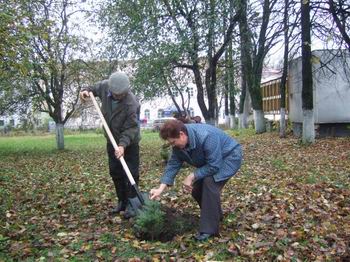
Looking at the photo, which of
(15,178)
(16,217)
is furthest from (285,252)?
(15,178)

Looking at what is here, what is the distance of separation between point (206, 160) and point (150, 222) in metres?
0.94

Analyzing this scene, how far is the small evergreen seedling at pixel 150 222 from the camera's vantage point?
497cm

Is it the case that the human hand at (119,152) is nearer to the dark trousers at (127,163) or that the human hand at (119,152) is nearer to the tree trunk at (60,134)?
the dark trousers at (127,163)

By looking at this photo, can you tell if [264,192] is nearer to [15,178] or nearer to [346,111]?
[15,178]

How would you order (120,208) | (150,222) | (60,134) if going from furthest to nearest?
1. (60,134)
2. (120,208)
3. (150,222)

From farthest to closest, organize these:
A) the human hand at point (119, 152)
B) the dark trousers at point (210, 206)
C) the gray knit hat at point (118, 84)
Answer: the gray knit hat at point (118, 84) < the human hand at point (119, 152) < the dark trousers at point (210, 206)

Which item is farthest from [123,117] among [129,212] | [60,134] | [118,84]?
[60,134]

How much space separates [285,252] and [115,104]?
9.11ft

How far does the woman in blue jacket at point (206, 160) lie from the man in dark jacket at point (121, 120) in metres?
1.04

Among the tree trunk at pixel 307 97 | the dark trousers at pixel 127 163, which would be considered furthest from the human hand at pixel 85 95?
the tree trunk at pixel 307 97

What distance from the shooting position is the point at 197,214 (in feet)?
19.3

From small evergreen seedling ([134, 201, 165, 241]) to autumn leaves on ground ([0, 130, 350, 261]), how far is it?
0.11 m

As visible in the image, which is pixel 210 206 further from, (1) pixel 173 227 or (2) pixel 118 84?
(2) pixel 118 84

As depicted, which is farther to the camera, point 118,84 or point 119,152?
point 118,84
